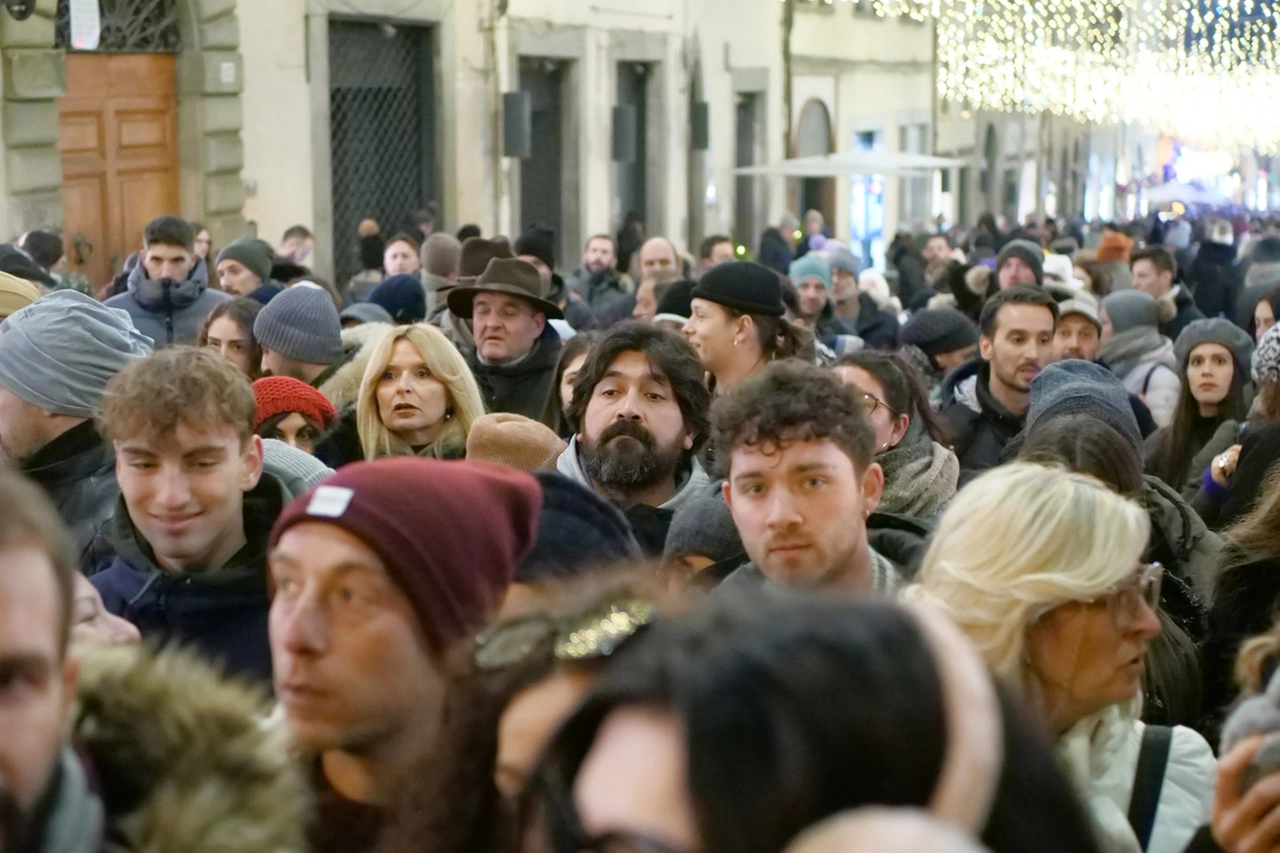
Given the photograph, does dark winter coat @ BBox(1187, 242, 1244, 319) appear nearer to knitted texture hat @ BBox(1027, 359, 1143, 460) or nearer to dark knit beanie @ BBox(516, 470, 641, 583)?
knitted texture hat @ BBox(1027, 359, 1143, 460)

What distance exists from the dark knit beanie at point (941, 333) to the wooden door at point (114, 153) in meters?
7.40

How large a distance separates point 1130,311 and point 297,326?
16.5 feet

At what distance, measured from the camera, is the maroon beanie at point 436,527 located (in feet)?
8.89

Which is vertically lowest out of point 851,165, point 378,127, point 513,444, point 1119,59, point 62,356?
point 513,444

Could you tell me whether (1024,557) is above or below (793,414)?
below

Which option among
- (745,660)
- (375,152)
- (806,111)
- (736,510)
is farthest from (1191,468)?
(806,111)

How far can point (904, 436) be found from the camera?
235 inches

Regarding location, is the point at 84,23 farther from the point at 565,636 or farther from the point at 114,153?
the point at 565,636

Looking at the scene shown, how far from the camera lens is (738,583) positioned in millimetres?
3826

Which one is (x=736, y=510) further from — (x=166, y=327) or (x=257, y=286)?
(x=257, y=286)

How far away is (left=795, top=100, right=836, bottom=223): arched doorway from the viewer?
29812 millimetres

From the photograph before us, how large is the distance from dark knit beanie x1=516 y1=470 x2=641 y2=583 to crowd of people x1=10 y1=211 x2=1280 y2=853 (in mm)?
11

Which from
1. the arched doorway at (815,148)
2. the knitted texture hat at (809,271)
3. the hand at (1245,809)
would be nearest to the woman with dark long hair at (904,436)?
the hand at (1245,809)

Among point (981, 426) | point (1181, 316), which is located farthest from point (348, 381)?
point (1181, 316)
